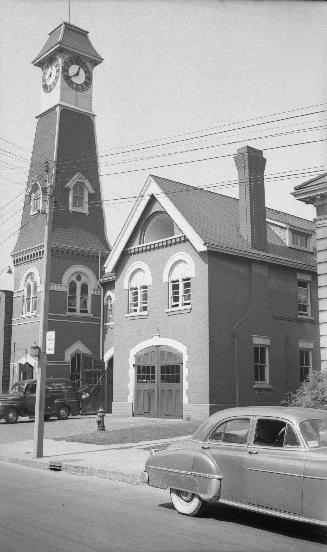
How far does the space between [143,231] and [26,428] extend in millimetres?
10159

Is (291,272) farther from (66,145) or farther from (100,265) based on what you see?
(66,145)

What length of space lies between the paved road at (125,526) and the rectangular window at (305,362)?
59.4 feet

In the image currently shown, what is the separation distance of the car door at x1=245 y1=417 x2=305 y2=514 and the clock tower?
25.9 metres

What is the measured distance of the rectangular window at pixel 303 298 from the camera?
28.5 meters

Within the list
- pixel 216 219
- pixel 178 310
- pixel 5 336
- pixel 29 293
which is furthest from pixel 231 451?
pixel 5 336

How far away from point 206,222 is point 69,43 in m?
19.8

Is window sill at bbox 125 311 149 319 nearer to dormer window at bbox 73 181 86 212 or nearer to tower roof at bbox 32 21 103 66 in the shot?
dormer window at bbox 73 181 86 212

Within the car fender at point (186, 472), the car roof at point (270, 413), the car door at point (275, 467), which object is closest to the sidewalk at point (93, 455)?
the car fender at point (186, 472)

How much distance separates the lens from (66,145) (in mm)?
37938

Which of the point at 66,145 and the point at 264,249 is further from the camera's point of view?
the point at 66,145

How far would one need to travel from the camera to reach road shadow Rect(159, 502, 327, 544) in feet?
25.8

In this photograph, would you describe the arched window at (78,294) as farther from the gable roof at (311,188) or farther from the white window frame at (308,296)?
the gable roof at (311,188)

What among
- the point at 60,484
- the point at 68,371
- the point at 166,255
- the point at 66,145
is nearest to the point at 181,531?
the point at 60,484

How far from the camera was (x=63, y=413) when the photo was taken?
27.6 metres
